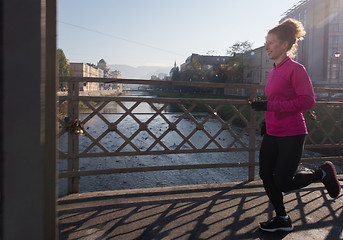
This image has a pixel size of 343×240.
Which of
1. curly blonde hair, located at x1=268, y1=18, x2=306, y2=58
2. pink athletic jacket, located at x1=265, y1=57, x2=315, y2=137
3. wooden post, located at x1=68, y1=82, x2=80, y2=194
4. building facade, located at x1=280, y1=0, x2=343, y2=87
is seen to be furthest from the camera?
building facade, located at x1=280, y1=0, x2=343, y2=87

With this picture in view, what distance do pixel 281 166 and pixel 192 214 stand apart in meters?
1.06

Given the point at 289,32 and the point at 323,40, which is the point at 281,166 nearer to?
the point at 289,32

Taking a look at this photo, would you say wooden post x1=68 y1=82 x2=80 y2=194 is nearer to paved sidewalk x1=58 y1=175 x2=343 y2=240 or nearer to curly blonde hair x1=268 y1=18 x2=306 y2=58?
paved sidewalk x1=58 y1=175 x2=343 y2=240

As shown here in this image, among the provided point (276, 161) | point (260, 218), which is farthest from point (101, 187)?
point (276, 161)

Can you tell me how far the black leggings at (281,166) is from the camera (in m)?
2.40

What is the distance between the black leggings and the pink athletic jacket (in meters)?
0.08

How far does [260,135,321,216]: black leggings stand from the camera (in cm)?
240

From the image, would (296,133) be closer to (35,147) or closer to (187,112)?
(187,112)

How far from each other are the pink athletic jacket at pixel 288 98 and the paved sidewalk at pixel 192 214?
3.09 ft

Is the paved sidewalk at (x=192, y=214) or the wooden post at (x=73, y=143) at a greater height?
the wooden post at (x=73, y=143)

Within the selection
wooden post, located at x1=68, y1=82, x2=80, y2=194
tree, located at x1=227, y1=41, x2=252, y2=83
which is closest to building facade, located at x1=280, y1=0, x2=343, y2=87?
tree, located at x1=227, y1=41, x2=252, y2=83

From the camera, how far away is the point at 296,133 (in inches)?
94.2

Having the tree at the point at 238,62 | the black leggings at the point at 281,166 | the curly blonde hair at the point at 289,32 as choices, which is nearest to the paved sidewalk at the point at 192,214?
the black leggings at the point at 281,166

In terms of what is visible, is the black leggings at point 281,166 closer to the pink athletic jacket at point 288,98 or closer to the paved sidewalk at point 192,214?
the pink athletic jacket at point 288,98
